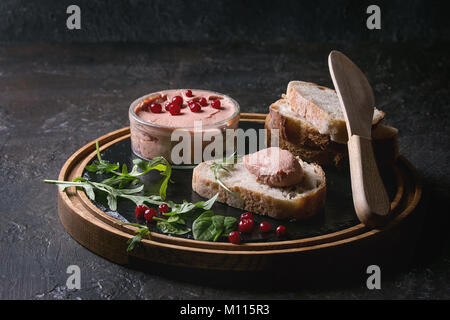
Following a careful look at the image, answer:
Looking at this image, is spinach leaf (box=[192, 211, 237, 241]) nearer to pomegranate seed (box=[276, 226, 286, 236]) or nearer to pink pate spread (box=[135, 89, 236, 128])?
pomegranate seed (box=[276, 226, 286, 236])

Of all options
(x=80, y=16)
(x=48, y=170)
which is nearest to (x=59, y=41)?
(x=80, y=16)

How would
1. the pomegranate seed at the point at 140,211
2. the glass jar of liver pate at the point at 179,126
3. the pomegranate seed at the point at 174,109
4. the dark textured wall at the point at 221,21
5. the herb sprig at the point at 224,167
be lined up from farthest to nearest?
the dark textured wall at the point at 221,21 < the pomegranate seed at the point at 174,109 < the glass jar of liver pate at the point at 179,126 < the herb sprig at the point at 224,167 < the pomegranate seed at the point at 140,211

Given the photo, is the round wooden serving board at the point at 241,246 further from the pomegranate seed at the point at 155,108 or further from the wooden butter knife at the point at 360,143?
the pomegranate seed at the point at 155,108

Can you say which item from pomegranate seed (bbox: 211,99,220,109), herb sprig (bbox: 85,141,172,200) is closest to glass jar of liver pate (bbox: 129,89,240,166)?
pomegranate seed (bbox: 211,99,220,109)

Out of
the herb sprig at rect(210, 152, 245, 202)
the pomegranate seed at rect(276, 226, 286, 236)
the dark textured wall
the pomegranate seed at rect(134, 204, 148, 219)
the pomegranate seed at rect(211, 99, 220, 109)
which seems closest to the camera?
the pomegranate seed at rect(276, 226, 286, 236)

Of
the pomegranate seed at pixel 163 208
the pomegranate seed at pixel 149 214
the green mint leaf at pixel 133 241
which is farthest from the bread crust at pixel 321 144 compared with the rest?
the green mint leaf at pixel 133 241

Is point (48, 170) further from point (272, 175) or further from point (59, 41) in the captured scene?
point (59, 41)
